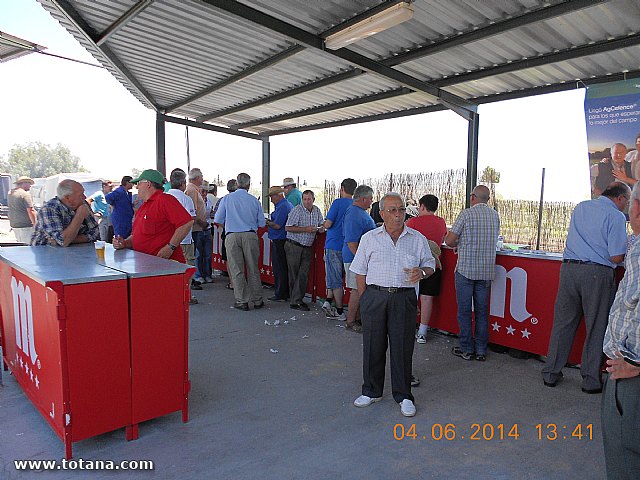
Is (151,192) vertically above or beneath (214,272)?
above

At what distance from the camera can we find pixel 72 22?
5727 mm

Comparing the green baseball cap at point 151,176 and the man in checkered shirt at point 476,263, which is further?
the man in checkered shirt at point 476,263

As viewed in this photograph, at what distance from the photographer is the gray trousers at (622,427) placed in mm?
1722

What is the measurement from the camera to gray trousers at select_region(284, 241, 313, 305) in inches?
270

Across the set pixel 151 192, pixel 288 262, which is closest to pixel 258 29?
pixel 151 192

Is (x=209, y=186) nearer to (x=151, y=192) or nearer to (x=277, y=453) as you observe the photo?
(x=151, y=192)

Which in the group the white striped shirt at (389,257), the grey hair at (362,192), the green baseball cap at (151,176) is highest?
the green baseball cap at (151,176)

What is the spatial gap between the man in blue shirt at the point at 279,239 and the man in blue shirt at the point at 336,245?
104 centimetres

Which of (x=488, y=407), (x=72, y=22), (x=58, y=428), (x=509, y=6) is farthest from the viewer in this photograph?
(x=72, y=22)

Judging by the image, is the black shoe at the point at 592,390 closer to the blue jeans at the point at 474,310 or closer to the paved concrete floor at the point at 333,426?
the paved concrete floor at the point at 333,426

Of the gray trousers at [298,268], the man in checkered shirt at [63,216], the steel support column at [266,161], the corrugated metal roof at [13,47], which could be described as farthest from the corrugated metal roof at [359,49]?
the steel support column at [266,161]

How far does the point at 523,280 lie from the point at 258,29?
4101mm

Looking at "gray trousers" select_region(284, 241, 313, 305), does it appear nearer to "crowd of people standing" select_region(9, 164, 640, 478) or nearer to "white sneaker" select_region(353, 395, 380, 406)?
"crowd of people standing" select_region(9, 164, 640, 478)

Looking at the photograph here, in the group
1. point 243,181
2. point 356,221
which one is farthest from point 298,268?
point 356,221
